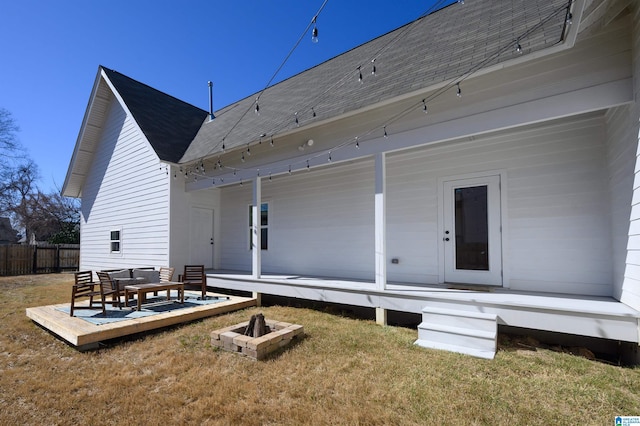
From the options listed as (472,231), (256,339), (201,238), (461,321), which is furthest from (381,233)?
(201,238)

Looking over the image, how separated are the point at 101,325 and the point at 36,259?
50.2 ft

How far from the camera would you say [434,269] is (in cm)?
623

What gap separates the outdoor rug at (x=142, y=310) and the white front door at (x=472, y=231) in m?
4.92

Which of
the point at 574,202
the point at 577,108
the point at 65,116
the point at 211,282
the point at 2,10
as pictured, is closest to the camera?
the point at 577,108

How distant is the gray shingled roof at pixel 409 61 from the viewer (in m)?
4.37

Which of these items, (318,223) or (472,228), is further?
(318,223)

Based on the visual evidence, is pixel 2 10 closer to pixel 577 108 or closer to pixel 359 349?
pixel 359 349

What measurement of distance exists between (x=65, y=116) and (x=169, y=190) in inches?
609

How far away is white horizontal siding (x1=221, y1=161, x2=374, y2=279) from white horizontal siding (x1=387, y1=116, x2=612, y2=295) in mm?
1413

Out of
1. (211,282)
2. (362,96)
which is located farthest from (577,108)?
(211,282)

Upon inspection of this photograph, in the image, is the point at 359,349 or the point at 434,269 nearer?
the point at 359,349

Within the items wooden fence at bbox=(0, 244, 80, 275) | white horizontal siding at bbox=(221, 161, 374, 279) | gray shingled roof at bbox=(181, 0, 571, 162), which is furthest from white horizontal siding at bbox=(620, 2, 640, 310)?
wooden fence at bbox=(0, 244, 80, 275)

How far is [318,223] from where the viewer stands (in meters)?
7.99

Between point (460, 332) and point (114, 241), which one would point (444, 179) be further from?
point (114, 241)
